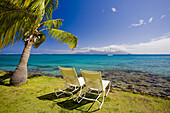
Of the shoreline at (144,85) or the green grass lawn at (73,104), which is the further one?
the shoreline at (144,85)

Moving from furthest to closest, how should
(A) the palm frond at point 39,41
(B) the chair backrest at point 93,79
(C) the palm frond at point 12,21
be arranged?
(A) the palm frond at point 39,41, (B) the chair backrest at point 93,79, (C) the palm frond at point 12,21

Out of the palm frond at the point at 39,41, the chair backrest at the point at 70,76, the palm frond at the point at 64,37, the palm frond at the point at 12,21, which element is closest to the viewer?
the palm frond at the point at 12,21

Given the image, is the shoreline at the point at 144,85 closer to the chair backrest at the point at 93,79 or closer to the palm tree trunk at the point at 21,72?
the chair backrest at the point at 93,79

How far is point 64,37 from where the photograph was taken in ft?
20.1

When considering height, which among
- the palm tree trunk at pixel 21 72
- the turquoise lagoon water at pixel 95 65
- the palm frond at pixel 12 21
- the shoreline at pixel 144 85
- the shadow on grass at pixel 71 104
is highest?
the palm frond at pixel 12 21

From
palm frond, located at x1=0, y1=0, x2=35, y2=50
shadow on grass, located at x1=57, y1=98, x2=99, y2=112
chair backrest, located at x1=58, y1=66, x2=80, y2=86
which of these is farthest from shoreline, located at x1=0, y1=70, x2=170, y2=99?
palm frond, located at x1=0, y1=0, x2=35, y2=50

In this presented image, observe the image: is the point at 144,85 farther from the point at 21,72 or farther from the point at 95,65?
the point at 95,65

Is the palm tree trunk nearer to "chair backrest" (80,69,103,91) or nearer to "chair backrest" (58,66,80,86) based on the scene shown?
"chair backrest" (58,66,80,86)

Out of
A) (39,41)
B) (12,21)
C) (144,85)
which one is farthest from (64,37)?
(144,85)

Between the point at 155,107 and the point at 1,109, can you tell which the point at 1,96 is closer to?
the point at 1,109

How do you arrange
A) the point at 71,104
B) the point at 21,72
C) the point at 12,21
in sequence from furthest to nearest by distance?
the point at 21,72
the point at 71,104
the point at 12,21

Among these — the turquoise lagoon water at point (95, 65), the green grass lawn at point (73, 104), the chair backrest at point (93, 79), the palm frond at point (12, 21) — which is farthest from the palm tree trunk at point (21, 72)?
the turquoise lagoon water at point (95, 65)

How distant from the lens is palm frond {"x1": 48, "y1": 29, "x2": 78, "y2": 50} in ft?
19.5

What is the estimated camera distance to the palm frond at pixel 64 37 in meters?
5.94
